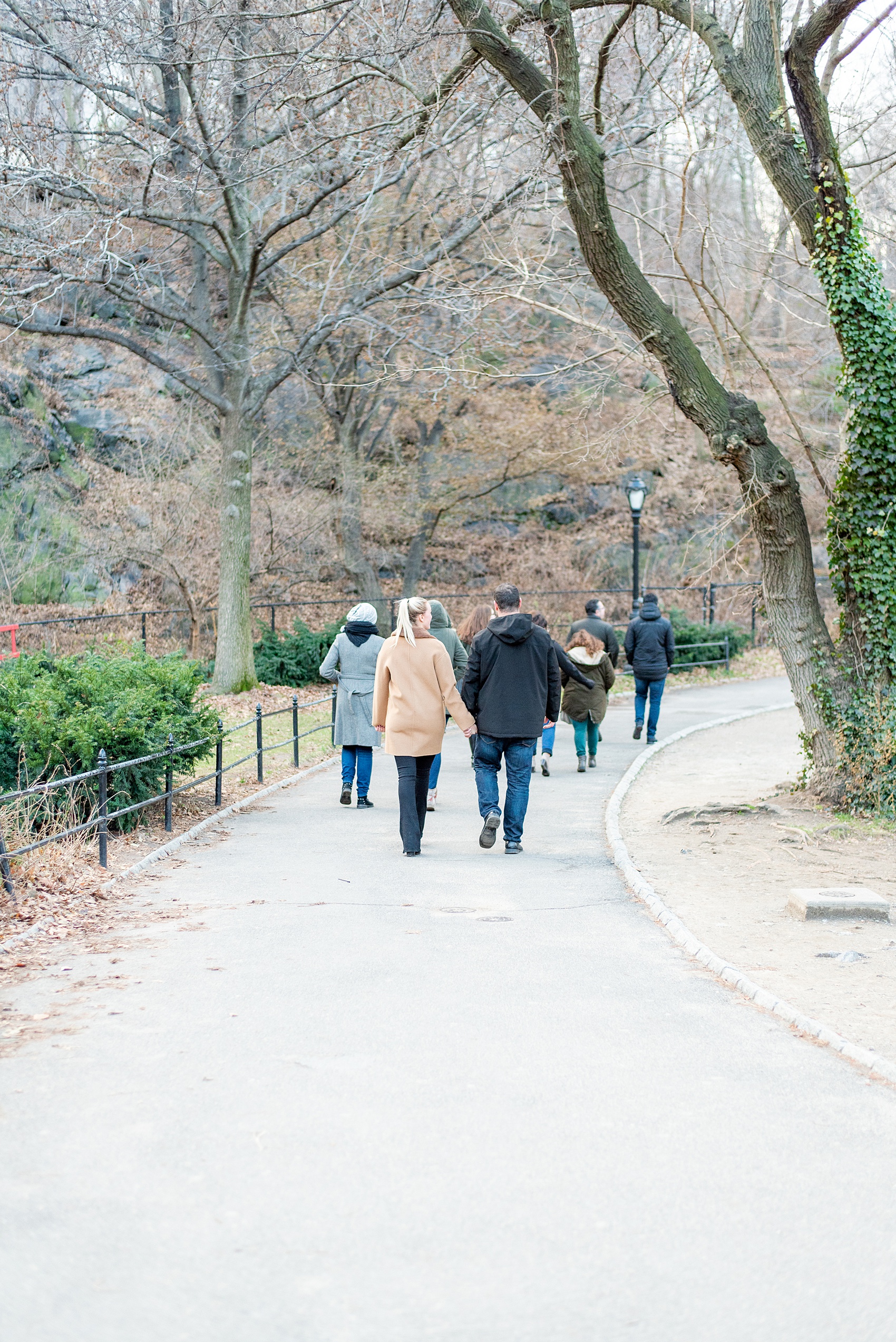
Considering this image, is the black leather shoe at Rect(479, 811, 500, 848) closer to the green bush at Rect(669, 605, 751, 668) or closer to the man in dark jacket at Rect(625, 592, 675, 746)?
the man in dark jacket at Rect(625, 592, 675, 746)

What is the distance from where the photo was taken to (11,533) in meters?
26.6

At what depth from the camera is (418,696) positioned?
32.4 feet

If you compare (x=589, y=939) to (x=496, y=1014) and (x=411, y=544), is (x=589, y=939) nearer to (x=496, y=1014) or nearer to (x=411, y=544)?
(x=496, y=1014)

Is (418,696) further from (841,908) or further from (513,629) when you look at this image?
(841,908)

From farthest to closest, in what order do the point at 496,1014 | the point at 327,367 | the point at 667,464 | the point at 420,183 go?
the point at 667,464 → the point at 327,367 → the point at 420,183 → the point at 496,1014

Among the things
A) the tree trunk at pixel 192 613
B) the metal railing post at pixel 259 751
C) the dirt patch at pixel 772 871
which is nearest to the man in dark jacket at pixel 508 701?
the dirt patch at pixel 772 871

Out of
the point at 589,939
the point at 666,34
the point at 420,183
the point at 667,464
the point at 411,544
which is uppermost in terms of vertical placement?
the point at 420,183

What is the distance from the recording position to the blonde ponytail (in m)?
9.82

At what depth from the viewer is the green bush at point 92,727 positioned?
10.4 metres

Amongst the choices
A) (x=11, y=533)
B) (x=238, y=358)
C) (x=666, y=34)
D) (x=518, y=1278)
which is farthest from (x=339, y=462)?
(x=518, y=1278)

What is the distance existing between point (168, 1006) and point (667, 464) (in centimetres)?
2840

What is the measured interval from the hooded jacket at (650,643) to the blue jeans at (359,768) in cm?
553

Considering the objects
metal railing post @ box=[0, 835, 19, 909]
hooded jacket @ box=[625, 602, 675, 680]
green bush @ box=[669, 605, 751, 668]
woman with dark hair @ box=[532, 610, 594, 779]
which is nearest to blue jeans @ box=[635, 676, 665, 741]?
hooded jacket @ box=[625, 602, 675, 680]

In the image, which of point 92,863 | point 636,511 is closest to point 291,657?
point 636,511
